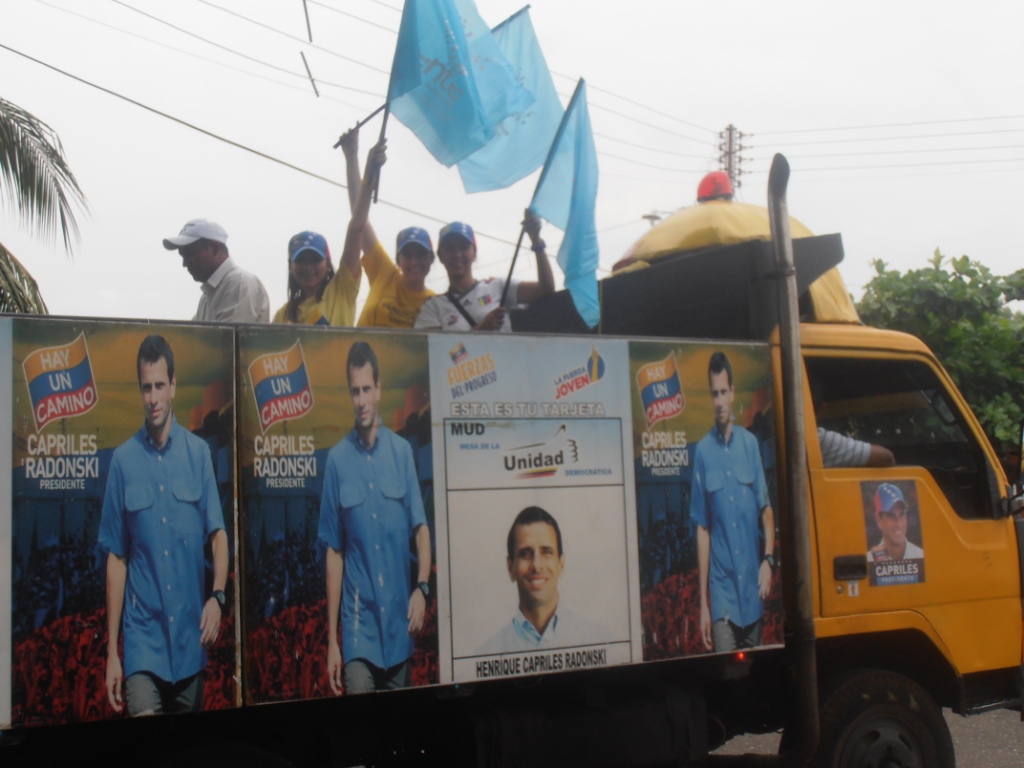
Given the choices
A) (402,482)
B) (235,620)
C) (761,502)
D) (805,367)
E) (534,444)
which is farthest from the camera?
(805,367)

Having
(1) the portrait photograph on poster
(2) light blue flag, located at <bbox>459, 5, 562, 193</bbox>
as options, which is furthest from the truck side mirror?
(2) light blue flag, located at <bbox>459, 5, 562, 193</bbox>

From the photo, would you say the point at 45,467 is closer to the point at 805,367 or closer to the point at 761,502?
the point at 761,502

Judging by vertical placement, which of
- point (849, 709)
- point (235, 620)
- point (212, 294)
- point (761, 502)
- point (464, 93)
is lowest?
point (849, 709)

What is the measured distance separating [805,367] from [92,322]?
3064 mm

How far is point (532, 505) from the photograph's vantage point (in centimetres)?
423

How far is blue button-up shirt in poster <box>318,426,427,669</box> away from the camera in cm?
385

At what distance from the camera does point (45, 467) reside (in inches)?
134

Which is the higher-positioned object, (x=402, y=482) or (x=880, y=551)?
(x=402, y=482)

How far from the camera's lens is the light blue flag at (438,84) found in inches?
224

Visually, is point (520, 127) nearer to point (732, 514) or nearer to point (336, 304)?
point (336, 304)

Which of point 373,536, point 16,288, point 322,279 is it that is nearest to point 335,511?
point 373,536

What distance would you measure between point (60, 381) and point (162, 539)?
573mm

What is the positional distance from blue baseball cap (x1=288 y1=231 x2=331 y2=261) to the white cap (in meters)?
0.47

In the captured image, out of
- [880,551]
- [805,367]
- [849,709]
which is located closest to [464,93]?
[805,367]
